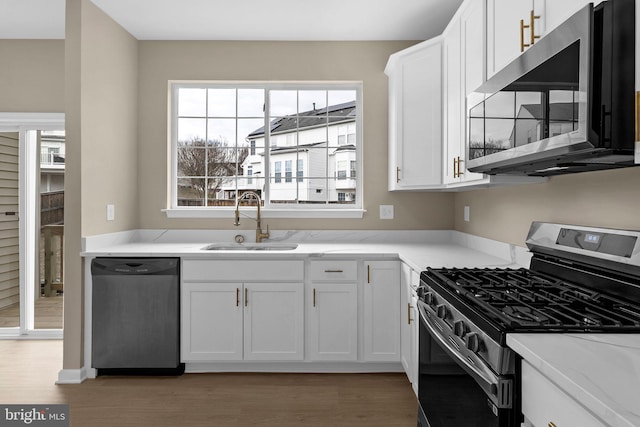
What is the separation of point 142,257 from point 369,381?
1.74 m

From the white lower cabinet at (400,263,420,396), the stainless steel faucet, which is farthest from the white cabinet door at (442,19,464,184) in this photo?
the stainless steel faucet

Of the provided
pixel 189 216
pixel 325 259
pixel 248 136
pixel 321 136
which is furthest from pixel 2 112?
pixel 325 259

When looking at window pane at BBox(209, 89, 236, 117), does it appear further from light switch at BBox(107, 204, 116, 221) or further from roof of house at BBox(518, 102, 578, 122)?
roof of house at BBox(518, 102, 578, 122)

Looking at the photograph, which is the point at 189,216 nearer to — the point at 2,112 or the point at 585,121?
the point at 2,112

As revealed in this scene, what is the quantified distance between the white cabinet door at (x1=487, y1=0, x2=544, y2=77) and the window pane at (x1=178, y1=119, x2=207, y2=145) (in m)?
2.46

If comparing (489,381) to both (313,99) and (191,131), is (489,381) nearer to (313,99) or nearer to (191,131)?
(313,99)

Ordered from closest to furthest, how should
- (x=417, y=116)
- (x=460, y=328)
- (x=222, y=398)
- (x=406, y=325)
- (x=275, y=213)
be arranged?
(x=460, y=328), (x=222, y=398), (x=406, y=325), (x=417, y=116), (x=275, y=213)

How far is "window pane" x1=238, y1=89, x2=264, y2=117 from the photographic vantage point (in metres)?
3.70

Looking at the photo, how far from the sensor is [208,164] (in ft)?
12.2

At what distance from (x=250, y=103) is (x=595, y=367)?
10.8 feet

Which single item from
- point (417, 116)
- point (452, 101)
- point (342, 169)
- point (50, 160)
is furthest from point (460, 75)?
point (50, 160)

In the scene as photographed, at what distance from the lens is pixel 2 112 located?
359 centimetres

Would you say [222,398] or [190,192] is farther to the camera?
[190,192]

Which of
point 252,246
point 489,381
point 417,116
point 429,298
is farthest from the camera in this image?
point 252,246
